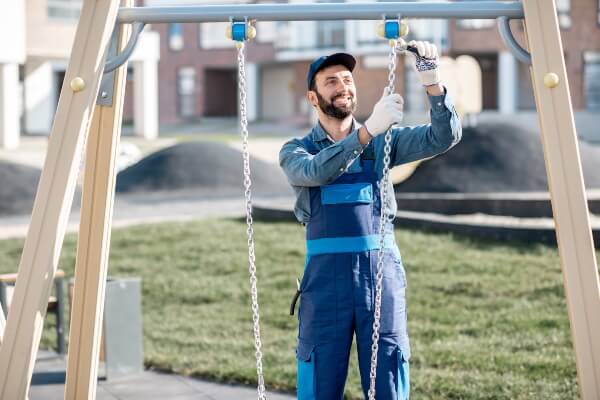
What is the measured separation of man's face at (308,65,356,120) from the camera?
417cm

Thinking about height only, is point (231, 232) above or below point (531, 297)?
above

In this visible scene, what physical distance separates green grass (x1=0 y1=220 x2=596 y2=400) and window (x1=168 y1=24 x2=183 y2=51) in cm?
4091

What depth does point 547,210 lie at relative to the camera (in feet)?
43.1

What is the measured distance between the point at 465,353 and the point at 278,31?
43146 millimetres

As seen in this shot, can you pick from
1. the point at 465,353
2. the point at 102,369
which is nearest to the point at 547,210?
the point at 465,353

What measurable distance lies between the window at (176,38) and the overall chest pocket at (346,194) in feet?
164

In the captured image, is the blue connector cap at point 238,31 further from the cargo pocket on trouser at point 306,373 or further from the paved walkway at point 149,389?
the paved walkway at point 149,389

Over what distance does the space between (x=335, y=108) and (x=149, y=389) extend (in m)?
3.35

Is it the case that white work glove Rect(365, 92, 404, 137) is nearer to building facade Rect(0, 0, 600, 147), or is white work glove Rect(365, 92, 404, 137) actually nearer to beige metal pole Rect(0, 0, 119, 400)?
beige metal pole Rect(0, 0, 119, 400)

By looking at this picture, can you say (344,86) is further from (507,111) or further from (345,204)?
A: (507,111)

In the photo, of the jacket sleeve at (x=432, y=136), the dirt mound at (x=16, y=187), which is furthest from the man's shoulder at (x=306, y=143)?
the dirt mound at (x=16, y=187)

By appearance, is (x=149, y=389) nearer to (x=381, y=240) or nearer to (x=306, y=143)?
(x=306, y=143)

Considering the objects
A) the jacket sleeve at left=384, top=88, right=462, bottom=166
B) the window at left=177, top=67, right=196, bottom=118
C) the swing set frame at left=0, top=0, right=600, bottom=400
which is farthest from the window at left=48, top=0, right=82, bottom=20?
the jacket sleeve at left=384, top=88, right=462, bottom=166

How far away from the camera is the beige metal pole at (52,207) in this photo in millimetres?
4148
